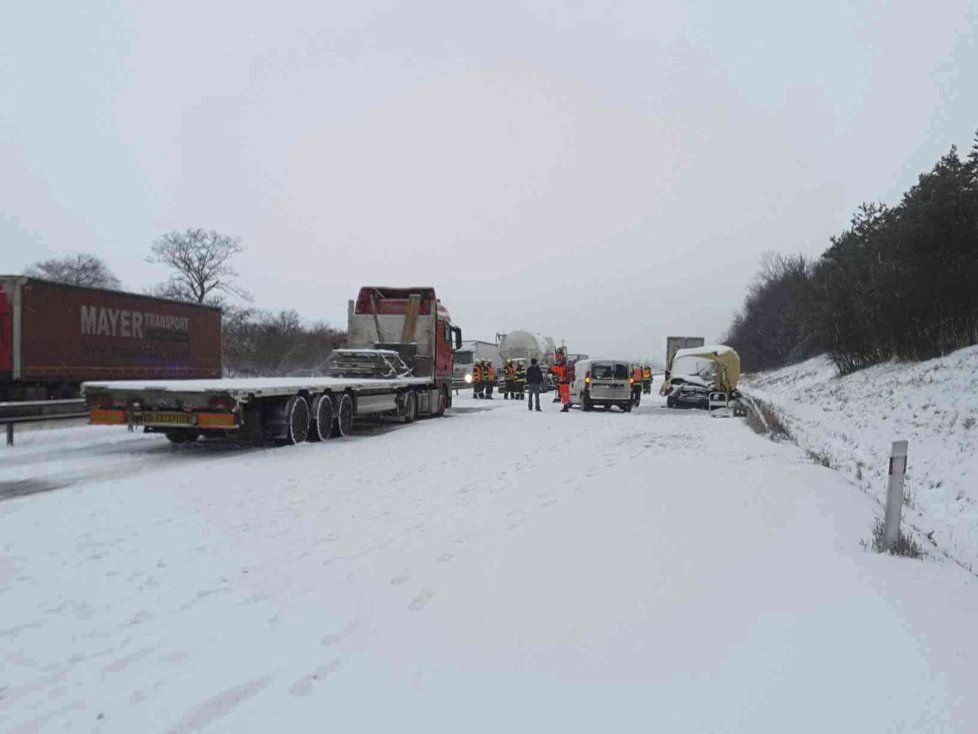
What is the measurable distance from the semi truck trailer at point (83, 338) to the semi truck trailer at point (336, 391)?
14.0 feet

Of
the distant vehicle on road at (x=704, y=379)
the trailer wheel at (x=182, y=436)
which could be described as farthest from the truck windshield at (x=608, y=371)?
the trailer wheel at (x=182, y=436)

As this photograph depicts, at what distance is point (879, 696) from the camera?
301 centimetres

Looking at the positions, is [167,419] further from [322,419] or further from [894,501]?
[894,501]

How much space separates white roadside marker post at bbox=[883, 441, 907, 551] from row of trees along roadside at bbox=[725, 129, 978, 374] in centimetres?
1878

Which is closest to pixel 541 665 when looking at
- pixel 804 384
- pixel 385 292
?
pixel 385 292

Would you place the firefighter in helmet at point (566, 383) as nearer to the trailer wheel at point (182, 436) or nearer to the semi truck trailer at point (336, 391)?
the semi truck trailer at point (336, 391)

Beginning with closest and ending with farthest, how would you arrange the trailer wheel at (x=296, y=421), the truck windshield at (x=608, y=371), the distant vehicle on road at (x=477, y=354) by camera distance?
the trailer wheel at (x=296, y=421)
the truck windshield at (x=608, y=371)
the distant vehicle on road at (x=477, y=354)

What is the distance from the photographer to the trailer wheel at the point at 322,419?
12.4m

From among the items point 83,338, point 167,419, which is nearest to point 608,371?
point 83,338

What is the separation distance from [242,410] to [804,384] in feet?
111

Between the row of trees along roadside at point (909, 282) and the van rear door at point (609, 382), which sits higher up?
the row of trees along roadside at point (909, 282)

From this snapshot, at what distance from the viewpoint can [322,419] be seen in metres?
12.6

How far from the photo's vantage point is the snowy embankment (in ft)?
25.8

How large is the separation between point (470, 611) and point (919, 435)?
42.0 ft
